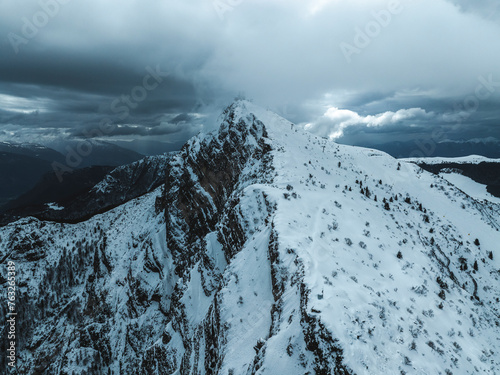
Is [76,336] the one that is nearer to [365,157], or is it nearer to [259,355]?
[259,355]

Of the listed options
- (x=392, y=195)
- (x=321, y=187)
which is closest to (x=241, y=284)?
(x=321, y=187)

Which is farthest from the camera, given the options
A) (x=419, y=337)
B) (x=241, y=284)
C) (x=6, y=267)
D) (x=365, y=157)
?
(x=6, y=267)

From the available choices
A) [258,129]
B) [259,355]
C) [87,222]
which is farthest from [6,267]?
[259,355]

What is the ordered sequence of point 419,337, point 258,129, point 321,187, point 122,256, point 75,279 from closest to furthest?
point 419,337 → point 321,187 → point 258,129 → point 122,256 → point 75,279

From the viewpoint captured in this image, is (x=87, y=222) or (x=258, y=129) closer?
(x=258, y=129)

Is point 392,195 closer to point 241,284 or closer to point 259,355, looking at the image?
point 241,284

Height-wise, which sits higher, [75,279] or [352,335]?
[352,335]

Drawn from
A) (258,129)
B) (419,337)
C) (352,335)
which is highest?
(258,129)
